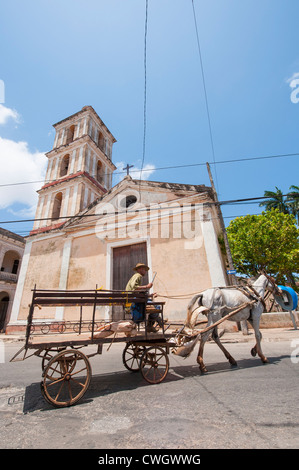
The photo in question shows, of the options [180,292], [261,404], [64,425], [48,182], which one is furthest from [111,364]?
[48,182]

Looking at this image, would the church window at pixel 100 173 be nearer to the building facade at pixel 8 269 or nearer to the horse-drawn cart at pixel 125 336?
the building facade at pixel 8 269

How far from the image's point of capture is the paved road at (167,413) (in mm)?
2084

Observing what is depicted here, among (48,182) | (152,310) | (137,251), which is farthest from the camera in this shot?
(48,182)

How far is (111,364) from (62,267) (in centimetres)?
926

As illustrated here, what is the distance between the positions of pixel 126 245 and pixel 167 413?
407 inches

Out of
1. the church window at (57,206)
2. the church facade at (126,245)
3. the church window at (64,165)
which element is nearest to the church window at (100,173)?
the church window at (64,165)

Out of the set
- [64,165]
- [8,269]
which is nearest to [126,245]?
[64,165]

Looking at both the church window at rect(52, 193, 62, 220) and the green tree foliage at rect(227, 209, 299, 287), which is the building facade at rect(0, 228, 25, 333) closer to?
the church window at rect(52, 193, 62, 220)

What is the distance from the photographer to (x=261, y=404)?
283 centimetres

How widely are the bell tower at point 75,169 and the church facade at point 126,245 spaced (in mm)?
123

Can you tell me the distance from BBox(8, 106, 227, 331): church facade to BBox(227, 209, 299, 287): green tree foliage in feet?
22.7

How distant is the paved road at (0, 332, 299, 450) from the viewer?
2.08 meters

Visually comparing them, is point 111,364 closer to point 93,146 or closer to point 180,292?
point 180,292

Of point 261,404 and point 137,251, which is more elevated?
point 137,251
